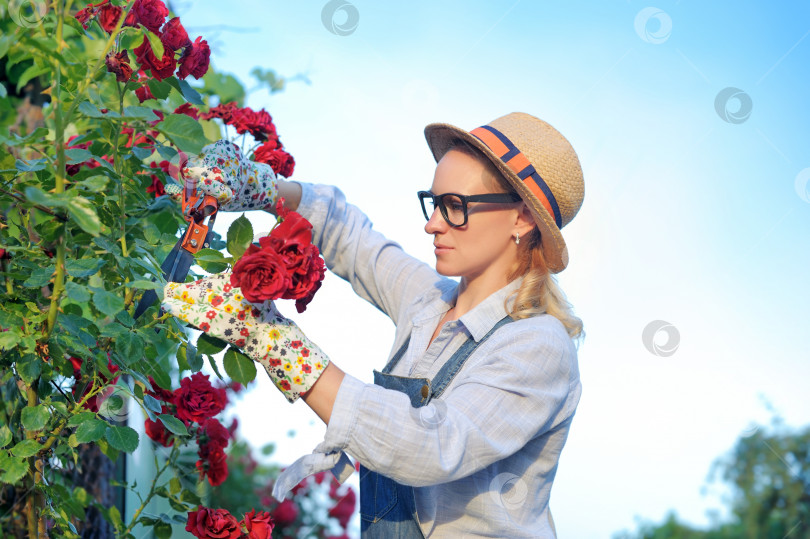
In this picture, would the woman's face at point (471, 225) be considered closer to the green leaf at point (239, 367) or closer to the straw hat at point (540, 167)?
the straw hat at point (540, 167)

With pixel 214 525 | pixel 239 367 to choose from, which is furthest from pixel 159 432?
pixel 239 367

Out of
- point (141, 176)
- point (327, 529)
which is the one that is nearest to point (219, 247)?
point (141, 176)

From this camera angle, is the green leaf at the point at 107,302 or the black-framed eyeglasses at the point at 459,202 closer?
the green leaf at the point at 107,302

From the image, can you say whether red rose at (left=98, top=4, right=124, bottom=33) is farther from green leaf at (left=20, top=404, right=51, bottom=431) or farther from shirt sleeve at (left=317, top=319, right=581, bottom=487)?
shirt sleeve at (left=317, top=319, right=581, bottom=487)

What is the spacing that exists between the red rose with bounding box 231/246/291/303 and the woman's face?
0.84 m

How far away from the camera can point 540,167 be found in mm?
1993

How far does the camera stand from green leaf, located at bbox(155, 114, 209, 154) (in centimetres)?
144

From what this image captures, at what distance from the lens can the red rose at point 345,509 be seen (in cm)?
473

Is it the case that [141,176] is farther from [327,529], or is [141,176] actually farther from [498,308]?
[327,529]

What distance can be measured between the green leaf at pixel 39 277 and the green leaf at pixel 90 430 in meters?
0.30

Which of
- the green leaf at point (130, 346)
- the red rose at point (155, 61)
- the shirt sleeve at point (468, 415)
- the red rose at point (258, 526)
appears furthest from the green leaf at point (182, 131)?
the red rose at point (258, 526)

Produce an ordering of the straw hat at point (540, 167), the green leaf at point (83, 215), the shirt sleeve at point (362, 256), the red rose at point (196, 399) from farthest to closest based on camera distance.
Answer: the shirt sleeve at point (362, 256)
the straw hat at point (540, 167)
the red rose at point (196, 399)
the green leaf at point (83, 215)

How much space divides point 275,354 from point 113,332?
1.14 feet

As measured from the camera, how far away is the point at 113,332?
4.76ft
